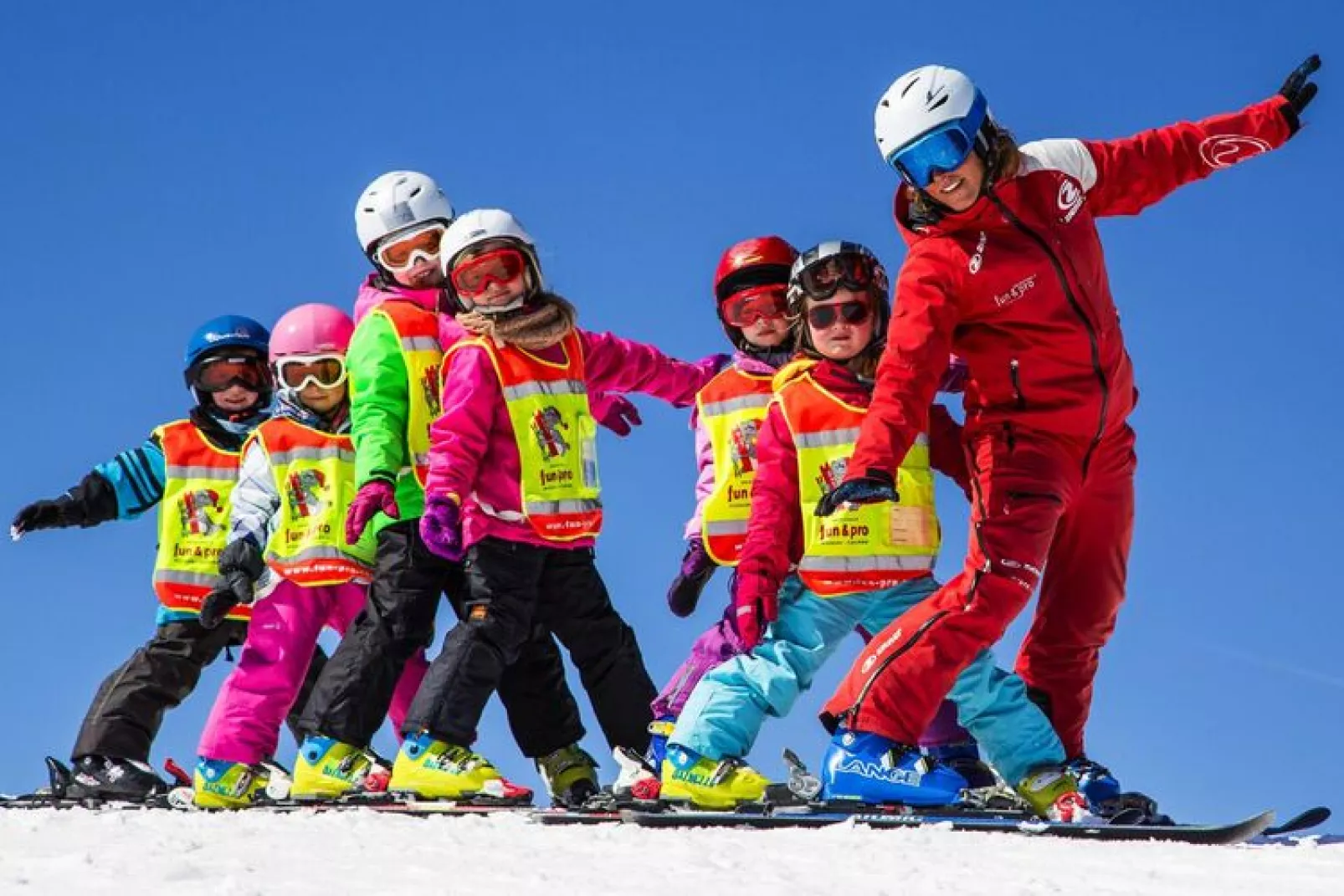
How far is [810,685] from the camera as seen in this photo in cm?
756

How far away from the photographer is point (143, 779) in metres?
9.83

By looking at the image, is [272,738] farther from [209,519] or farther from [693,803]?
[693,803]

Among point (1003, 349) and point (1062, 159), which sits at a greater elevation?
point (1062, 159)

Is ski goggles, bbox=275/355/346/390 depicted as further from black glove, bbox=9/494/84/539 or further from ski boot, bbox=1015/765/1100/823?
ski boot, bbox=1015/765/1100/823

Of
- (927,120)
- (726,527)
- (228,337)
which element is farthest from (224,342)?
(927,120)

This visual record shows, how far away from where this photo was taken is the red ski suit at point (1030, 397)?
22.8 feet

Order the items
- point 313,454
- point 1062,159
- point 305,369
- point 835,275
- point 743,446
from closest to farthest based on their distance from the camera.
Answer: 1. point 1062,159
2. point 835,275
3. point 743,446
4. point 313,454
5. point 305,369

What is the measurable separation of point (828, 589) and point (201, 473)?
4065 mm

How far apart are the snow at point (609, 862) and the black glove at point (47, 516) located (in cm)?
402

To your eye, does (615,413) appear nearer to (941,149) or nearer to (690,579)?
(690,579)

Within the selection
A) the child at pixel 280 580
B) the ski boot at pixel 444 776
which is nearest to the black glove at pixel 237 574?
the child at pixel 280 580

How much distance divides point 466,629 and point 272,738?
1634 mm

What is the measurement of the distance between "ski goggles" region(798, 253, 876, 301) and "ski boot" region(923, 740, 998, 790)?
6.44ft

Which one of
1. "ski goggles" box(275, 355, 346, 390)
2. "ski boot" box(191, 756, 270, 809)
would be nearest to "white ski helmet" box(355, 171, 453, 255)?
"ski goggles" box(275, 355, 346, 390)
